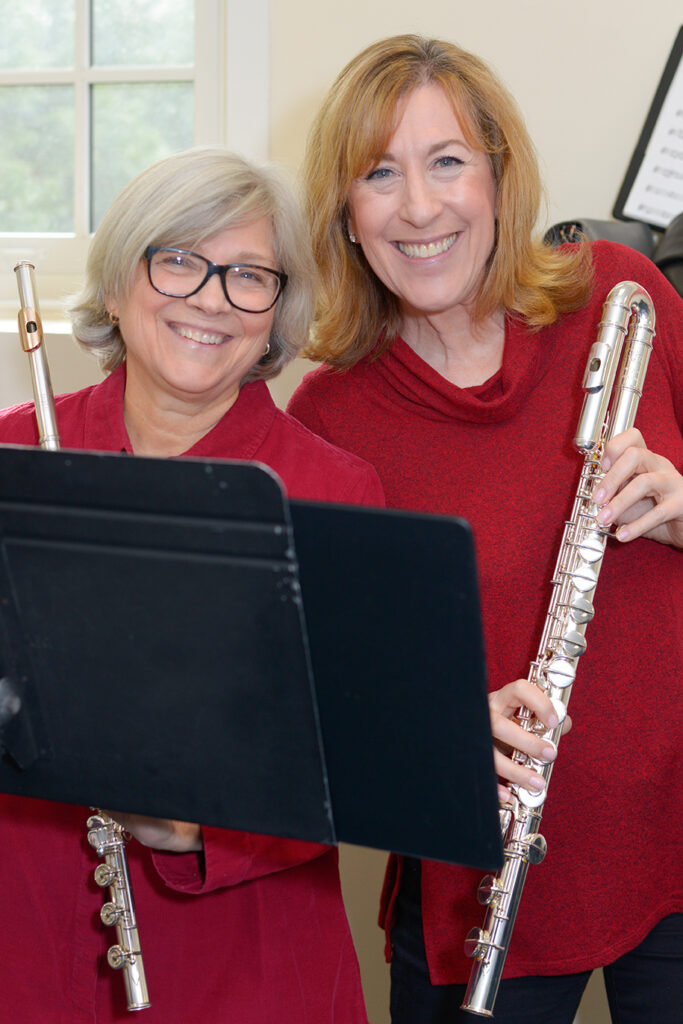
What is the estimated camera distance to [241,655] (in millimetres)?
809

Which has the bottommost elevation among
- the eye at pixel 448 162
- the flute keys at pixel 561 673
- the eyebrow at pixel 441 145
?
the flute keys at pixel 561 673

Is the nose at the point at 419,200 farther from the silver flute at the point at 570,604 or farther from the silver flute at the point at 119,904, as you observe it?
the silver flute at the point at 119,904

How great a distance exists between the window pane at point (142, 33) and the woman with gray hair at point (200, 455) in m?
1.08

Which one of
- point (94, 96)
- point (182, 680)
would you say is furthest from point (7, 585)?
point (94, 96)

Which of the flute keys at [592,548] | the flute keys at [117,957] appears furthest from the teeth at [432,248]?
the flute keys at [117,957]

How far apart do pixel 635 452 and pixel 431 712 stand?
55cm

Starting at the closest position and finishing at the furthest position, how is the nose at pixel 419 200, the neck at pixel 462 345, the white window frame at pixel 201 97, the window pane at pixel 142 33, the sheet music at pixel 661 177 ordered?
the nose at pixel 419 200 < the neck at pixel 462 345 < the sheet music at pixel 661 177 < the white window frame at pixel 201 97 < the window pane at pixel 142 33

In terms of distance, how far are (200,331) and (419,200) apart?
31cm

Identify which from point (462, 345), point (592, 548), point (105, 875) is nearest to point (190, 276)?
point (462, 345)

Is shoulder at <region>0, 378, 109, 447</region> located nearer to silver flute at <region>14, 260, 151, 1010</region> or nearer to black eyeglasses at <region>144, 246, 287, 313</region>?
black eyeglasses at <region>144, 246, 287, 313</region>

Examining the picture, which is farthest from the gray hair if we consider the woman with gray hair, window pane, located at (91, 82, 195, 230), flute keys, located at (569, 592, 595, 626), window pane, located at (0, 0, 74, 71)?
window pane, located at (0, 0, 74, 71)

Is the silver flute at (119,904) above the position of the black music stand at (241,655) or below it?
below

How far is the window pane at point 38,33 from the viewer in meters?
2.25

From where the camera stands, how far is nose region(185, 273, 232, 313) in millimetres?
1227
